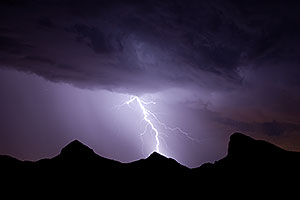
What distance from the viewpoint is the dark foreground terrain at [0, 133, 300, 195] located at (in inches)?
1307

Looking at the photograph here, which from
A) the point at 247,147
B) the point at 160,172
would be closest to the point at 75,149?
the point at 160,172

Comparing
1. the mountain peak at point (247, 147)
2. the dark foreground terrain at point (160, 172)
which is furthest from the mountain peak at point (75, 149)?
the mountain peak at point (247, 147)

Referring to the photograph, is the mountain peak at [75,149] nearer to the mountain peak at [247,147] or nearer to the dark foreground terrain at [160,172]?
the dark foreground terrain at [160,172]

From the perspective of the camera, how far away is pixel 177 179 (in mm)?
38375

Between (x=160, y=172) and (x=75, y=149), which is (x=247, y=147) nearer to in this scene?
(x=160, y=172)

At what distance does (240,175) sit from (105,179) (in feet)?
55.6

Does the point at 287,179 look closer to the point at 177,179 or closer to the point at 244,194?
the point at 244,194

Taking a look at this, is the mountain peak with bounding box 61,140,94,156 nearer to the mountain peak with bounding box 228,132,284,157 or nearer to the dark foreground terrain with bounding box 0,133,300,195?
the dark foreground terrain with bounding box 0,133,300,195

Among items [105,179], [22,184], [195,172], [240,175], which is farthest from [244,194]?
[22,184]

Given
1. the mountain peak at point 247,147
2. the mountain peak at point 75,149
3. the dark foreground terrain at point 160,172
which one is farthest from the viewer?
the mountain peak at point 75,149

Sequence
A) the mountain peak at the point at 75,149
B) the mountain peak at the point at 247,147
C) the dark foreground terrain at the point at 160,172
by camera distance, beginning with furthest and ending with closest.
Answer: the mountain peak at the point at 75,149
the mountain peak at the point at 247,147
the dark foreground terrain at the point at 160,172

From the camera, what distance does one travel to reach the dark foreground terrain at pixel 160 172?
33.2 m

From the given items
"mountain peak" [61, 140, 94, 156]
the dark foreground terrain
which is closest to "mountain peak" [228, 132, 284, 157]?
the dark foreground terrain

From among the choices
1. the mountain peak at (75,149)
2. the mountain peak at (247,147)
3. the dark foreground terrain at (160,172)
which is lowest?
the dark foreground terrain at (160,172)
